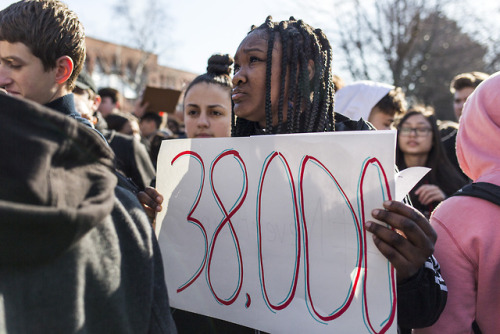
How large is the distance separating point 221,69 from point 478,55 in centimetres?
1994

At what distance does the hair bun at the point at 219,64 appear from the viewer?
2666mm

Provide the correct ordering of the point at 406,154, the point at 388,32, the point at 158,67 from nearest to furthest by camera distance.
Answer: the point at 406,154, the point at 388,32, the point at 158,67

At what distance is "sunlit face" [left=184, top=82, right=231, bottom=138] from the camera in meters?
2.61

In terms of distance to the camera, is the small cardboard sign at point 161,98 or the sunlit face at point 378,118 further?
the small cardboard sign at point 161,98

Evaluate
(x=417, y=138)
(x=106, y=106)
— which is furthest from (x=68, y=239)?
(x=106, y=106)

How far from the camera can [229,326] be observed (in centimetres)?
154

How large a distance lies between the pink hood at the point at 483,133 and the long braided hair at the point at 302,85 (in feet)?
1.45

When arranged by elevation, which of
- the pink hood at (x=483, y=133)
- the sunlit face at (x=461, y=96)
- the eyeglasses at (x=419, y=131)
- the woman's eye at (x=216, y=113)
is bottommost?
the pink hood at (x=483, y=133)

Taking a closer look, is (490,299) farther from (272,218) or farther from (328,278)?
(272,218)

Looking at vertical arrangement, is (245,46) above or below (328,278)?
above

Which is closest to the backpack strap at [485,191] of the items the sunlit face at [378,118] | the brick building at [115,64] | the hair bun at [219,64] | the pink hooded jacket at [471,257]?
the pink hooded jacket at [471,257]

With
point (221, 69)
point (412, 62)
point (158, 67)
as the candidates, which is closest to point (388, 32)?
point (412, 62)

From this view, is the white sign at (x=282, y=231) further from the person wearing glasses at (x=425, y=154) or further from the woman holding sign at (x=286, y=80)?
the person wearing glasses at (x=425, y=154)

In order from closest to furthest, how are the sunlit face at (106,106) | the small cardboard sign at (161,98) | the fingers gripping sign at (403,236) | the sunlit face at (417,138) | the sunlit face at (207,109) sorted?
the fingers gripping sign at (403,236)
the sunlit face at (207,109)
the sunlit face at (417,138)
the sunlit face at (106,106)
the small cardboard sign at (161,98)
